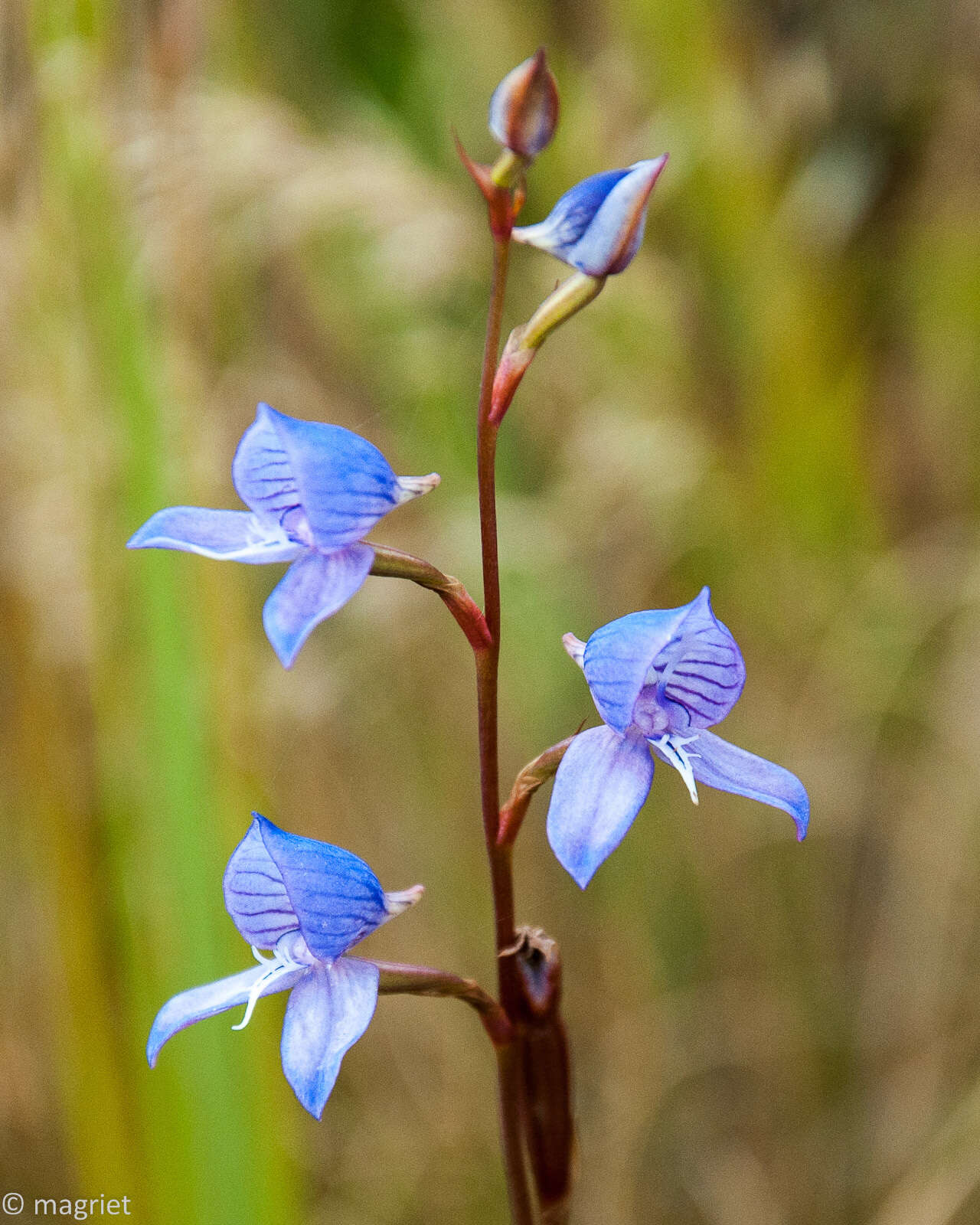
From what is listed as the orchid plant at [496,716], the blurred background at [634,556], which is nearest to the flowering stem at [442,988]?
the orchid plant at [496,716]

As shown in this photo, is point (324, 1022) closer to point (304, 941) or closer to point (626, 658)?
point (304, 941)

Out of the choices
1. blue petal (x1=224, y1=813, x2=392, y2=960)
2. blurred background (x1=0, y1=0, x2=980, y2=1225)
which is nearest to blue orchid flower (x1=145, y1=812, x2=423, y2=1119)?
blue petal (x1=224, y1=813, x2=392, y2=960)

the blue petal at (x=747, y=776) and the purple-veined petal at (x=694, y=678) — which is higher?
the purple-veined petal at (x=694, y=678)

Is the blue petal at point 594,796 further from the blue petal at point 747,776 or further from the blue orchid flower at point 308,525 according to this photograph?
the blue orchid flower at point 308,525

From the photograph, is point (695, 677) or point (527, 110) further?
point (695, 677)

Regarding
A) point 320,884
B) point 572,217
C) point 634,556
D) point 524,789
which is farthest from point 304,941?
point 634,556

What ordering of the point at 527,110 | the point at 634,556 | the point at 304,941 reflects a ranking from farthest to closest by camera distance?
the point at 634,556, the point at 304,941, the point at 527,110

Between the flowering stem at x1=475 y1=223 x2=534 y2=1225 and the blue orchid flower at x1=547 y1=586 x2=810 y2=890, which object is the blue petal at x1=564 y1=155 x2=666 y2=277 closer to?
the flowering stem at x1=475 y1=223 x2=534 y2=1225
